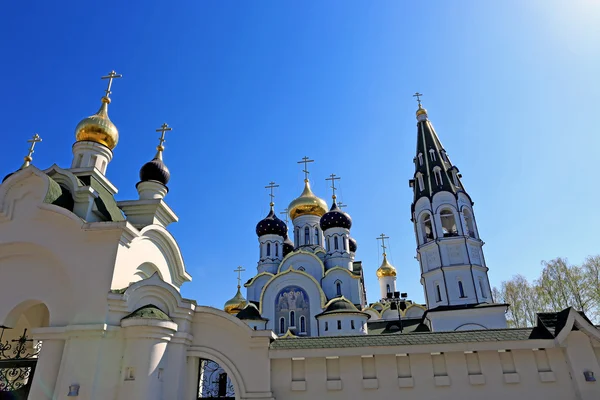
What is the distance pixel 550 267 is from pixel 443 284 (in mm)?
10410

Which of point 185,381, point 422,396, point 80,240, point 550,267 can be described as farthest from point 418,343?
point 550,267

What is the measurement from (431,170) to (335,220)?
10031mm

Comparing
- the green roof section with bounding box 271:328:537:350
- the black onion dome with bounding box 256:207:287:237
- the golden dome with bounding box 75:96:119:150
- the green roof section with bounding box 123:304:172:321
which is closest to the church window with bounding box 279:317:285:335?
the black onion dome with bounding box 256:207:287:237

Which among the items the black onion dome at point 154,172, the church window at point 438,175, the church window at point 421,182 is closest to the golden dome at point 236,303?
the church window at point 421,182

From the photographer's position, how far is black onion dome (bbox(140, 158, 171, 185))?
35.9ft

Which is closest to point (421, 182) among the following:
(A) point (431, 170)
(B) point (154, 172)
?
(A) point (431, 170)

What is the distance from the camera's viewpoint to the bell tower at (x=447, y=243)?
18703mm

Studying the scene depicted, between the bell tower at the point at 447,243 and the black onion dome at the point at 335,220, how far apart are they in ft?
26.4

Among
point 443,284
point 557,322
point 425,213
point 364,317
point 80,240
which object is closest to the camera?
point 557,322

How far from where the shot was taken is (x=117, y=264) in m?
7.51

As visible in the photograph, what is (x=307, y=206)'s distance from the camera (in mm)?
32969

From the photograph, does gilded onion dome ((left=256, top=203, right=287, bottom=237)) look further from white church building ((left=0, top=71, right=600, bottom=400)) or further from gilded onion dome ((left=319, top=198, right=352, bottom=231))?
white church building ((left=0, top=71, right=600, bottom=400))

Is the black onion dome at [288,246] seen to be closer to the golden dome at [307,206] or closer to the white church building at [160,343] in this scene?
the golden dome at [307,206]

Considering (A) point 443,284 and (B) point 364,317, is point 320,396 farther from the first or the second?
(B) point 364,317
